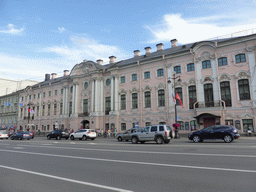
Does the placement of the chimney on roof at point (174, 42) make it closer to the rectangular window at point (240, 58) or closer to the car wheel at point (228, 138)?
the rectangular window at point (240, 58)

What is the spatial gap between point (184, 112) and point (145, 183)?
25448mm

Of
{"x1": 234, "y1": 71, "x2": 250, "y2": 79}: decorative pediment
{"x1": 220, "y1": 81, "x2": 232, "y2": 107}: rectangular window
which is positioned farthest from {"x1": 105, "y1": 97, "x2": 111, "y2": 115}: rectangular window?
{"x1": 234, "y1": 71, "x2": 250, "y2": 79}: decorative pediment

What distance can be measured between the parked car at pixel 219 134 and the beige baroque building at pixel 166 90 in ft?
26.9

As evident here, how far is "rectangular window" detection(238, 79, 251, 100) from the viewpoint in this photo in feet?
83.4

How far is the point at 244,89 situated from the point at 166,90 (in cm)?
1075

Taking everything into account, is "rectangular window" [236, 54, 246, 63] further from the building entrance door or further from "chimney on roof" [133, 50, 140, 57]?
"chimney on roof" [133, 50, 140, 57]

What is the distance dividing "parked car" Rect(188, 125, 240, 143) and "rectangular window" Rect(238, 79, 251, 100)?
34.1ft

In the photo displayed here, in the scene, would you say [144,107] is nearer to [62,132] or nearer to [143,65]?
[143,65]

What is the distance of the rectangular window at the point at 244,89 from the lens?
25.4 m

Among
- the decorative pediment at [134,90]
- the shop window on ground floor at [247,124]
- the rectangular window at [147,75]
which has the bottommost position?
the shop window on ground floor at [247,124]

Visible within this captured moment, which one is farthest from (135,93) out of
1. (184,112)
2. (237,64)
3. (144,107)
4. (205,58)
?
(237,64)

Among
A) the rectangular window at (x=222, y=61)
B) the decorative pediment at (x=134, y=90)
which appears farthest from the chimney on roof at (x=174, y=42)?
the decorative pediment at (x=134, y=90)

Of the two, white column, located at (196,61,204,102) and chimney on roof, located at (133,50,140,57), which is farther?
chimney on roof, located at (133,50,140,57)

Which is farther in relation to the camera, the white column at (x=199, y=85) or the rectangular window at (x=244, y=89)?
the white column at (x=199, y=85)
